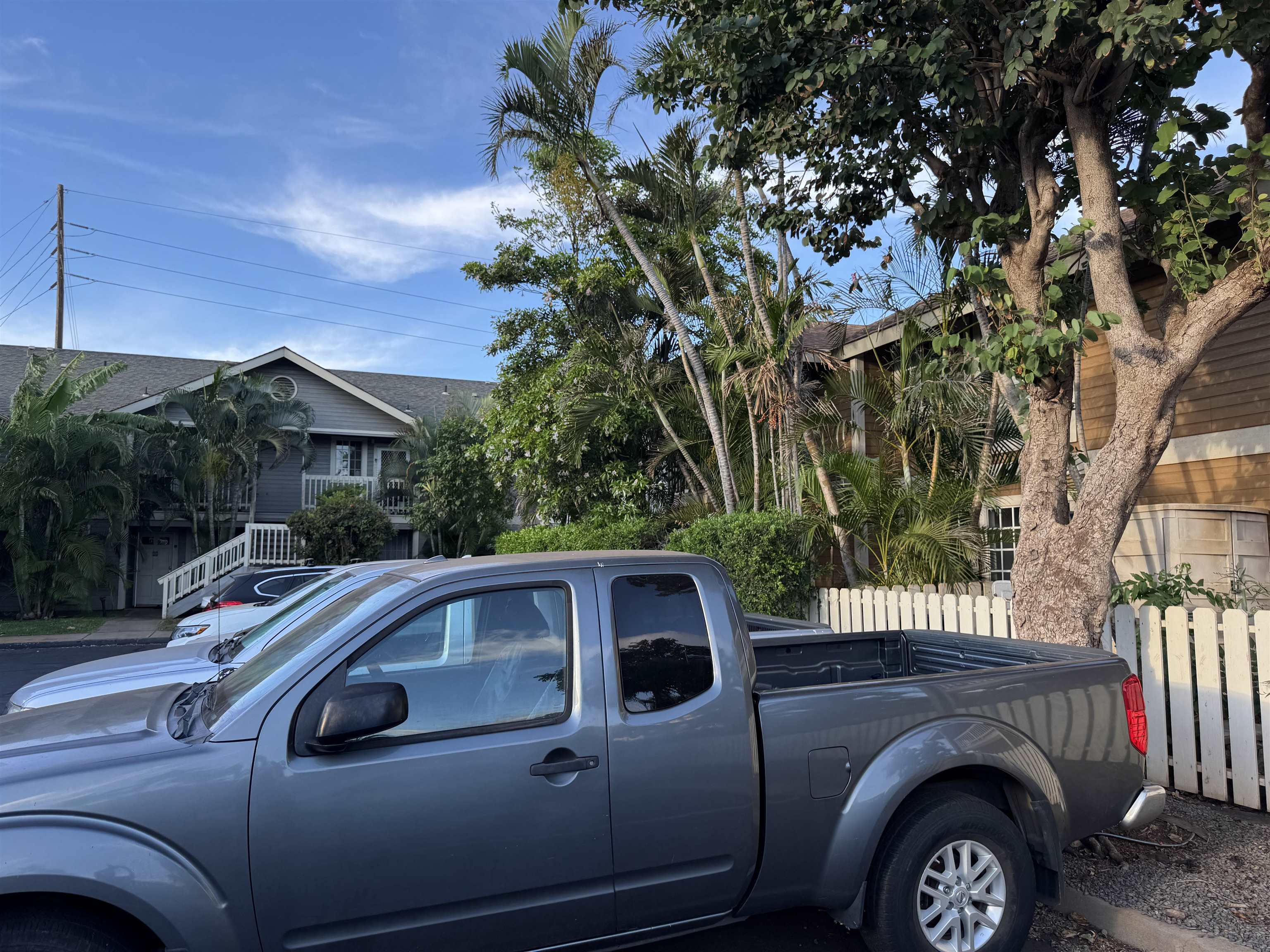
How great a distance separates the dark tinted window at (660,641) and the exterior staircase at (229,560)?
19774mm

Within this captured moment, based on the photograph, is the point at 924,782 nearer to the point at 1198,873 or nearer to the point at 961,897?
the point at 961,897

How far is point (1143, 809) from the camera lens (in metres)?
3.93

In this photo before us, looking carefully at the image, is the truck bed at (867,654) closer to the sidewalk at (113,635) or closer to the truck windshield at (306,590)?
the truck windshield at (306,590)

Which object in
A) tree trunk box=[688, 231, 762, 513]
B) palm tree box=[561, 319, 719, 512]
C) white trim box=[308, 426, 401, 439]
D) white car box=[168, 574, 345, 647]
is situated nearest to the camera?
white car box=[168, 574, 345, 647]

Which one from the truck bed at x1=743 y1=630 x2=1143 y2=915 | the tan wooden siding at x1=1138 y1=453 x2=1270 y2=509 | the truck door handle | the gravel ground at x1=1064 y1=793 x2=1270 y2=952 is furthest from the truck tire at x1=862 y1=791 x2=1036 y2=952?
the tan wooden siding at x1=1138 y1=453 x2=1270 y2=509

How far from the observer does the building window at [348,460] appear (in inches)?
1025

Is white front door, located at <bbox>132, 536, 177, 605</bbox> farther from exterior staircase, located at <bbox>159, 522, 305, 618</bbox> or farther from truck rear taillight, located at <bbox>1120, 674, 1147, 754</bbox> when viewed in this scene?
truck rear taillight, located at <bbox>1120, 674, 1147, 754</bbox>

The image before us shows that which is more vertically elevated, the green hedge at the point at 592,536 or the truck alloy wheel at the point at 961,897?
the green hedge at the point at 592,536

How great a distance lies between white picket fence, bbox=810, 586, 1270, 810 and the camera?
18.3 feet

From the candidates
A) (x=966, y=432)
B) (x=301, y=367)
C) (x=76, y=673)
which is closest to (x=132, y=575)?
(x=301, y=367)

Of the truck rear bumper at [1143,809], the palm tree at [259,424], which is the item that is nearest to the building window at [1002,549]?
the truck rear bumper at [1143,809]

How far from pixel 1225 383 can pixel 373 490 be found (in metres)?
21.3

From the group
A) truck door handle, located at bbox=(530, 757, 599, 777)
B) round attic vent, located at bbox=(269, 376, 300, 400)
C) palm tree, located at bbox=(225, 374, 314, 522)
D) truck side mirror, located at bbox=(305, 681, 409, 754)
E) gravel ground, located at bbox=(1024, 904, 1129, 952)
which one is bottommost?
gravel ground, located at bbox=(1024, 904, 1129, 952)

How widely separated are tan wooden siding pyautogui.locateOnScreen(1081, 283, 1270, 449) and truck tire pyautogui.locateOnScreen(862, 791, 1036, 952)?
722 centimetres
